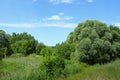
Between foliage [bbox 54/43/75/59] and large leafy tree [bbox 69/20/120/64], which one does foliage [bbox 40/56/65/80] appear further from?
foliage [bbox 54/43/75/59]

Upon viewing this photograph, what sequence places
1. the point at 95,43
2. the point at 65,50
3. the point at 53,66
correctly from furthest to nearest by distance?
the point at 65,50
the point at 95,43
the point at 53,66

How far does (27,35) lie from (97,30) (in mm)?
37139

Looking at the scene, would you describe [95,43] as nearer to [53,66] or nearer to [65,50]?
[65,50]

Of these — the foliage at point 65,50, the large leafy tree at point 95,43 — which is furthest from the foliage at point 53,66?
the foliage at point 65,50

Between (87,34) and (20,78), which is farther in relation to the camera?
(87,34)

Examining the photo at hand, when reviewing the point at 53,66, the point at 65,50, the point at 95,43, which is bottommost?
the point at 53,66

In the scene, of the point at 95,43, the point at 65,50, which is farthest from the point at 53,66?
the point at 65,50

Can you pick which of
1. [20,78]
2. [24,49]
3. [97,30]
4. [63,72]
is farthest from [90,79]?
[24,49]

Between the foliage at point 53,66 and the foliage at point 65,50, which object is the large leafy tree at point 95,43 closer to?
the foliage at point 65,50

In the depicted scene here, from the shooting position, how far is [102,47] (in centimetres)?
2141

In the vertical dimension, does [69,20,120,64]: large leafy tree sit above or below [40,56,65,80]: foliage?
above

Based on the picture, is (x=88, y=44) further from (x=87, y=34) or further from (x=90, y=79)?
(x=90, y=79)

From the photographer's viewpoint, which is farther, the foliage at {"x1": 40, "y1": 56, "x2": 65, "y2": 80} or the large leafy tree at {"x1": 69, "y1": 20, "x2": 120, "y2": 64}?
the large leafy tree at {"x1": 69, "y1": 20, "x2": 120, "y2": 64}

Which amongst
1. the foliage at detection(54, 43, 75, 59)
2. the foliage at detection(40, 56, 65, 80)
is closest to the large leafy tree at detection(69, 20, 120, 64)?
the foliage at detection(54, 43, 75, 59)
